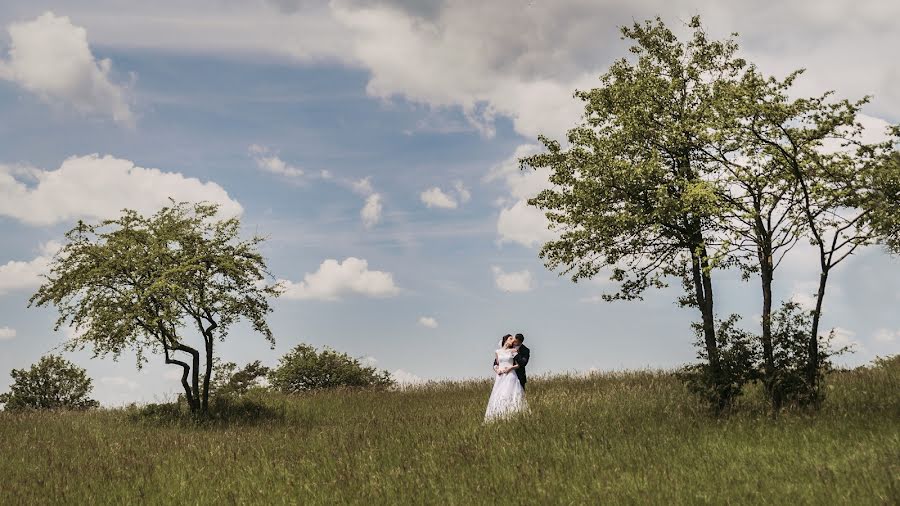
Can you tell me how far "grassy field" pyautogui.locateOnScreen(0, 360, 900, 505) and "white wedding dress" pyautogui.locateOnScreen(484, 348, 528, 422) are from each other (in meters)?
0.81

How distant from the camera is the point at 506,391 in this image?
16359 millimetres

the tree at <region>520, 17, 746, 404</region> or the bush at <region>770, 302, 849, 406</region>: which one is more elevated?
the tree at <region>520, 17, 746, 404</region>

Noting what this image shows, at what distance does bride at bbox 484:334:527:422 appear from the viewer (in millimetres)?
16109

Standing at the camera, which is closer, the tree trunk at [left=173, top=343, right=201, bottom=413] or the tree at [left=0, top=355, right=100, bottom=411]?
the tree trunk at [left=173, top=343, right=201, bottom=413]

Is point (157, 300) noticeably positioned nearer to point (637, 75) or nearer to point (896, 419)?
point (637, 75)

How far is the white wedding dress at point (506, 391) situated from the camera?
52.6 feet

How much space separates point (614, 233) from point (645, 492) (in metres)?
10.6

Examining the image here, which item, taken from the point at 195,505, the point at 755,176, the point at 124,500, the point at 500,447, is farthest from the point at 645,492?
the point at 755,176

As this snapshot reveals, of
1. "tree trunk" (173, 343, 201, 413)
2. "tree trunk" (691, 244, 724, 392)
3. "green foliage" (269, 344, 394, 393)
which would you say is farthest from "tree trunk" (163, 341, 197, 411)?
"tree trunk" (691, 244, 724, 392)

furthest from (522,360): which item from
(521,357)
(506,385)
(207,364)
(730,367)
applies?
(207,364)

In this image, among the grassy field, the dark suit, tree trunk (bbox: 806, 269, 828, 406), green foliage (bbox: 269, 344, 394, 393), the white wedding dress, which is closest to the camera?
the grassy field

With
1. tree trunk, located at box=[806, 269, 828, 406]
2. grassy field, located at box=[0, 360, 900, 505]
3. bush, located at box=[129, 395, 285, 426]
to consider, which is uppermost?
tree trunk, located at box=[806, 269, 828, 406]

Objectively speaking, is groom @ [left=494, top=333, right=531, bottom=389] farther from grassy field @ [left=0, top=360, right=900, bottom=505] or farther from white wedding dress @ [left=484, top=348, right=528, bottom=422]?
grassy field @ [left=0, top=360, right=900, bottom=505]

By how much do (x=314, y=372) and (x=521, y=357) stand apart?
1397 cm
